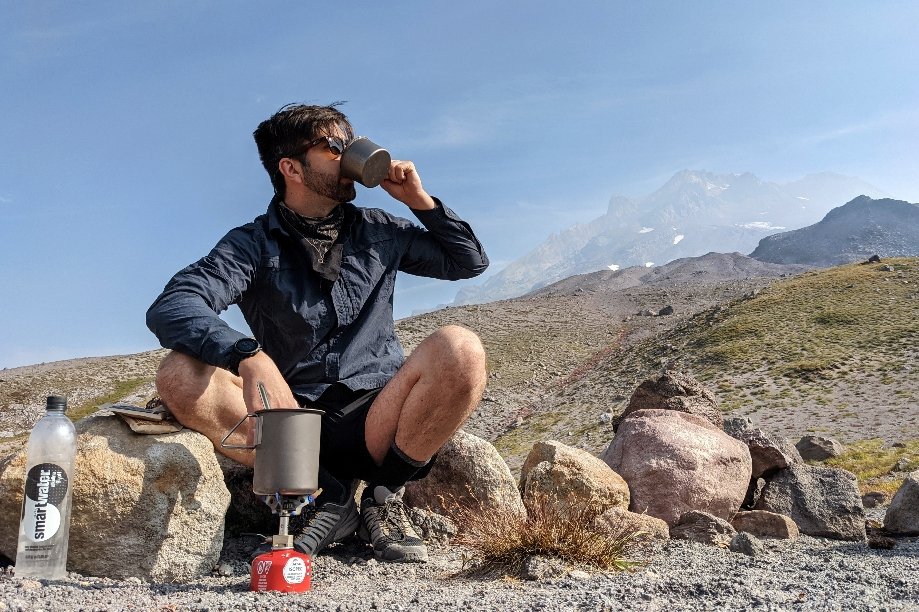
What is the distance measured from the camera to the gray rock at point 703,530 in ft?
18.6

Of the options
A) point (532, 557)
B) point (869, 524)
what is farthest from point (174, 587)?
point (869, 524)

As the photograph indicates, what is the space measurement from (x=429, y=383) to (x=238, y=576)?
4.96ft

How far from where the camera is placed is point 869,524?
734 cm

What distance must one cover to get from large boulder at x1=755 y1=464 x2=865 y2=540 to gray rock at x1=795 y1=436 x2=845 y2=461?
32.7 feet

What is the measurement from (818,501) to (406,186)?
5.29 meters

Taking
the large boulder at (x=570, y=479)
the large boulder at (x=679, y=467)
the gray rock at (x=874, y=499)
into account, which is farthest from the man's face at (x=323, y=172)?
the gray rock at (x=874, y=499)

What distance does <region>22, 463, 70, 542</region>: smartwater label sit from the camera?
3568 millimetres

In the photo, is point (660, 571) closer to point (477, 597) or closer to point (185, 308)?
point (477, 597)

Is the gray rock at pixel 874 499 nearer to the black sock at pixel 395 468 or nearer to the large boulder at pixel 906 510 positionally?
the large boulder at pixel 906 510

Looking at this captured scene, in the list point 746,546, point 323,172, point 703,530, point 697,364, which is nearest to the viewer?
point 323,172

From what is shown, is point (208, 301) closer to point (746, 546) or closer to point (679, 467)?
point (746, 546)

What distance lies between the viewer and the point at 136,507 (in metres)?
3.82

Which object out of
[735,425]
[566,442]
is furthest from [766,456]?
[566,442]

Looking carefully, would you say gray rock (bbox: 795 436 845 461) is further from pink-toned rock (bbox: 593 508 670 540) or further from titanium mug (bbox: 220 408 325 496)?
titanium mug (bbox: 220 408 325 496)
